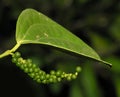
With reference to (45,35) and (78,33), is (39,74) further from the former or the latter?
(78,33)

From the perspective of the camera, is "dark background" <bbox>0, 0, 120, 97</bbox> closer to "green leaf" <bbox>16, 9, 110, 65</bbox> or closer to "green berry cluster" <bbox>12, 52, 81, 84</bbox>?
"green leaf" <bbox>16, 9, 110, 65</bbox>

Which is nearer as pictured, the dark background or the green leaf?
the green leaf

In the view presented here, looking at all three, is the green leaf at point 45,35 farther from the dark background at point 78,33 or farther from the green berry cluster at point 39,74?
the dark background at point 78,33

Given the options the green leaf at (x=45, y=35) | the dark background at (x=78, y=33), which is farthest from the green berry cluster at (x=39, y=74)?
the dark background at (x=78, y=33)

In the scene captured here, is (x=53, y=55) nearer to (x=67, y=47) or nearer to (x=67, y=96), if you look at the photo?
(x=67, y=96)

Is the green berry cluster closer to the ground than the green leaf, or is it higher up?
closer to the ground

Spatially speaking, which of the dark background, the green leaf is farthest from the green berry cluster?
the dark background

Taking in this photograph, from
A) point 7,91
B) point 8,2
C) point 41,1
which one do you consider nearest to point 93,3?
point 41,1
